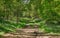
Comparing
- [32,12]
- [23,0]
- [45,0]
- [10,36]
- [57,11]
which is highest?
[32,12]

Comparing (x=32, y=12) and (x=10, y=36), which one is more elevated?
(x=32, y=12)

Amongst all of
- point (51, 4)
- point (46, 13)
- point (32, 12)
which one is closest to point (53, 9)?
point (51, 4)

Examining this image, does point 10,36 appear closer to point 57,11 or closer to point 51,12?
point 57,11

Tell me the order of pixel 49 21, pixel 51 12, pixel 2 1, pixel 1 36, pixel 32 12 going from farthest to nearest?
pixel 32 12
pixel 49 21
pixel 51 12
pixel 2 1
pixel 1 36

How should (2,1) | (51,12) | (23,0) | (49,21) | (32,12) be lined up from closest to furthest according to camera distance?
(2,1), (51,12), (49,21), (23,0), (32,12)

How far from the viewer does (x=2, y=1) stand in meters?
14.1

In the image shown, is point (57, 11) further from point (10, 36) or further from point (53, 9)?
point (10, 36)

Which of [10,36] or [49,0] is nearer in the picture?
[10,36]

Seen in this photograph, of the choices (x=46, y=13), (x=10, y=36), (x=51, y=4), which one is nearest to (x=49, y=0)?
(x=51, y=4)

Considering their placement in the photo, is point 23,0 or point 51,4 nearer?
point 51,4

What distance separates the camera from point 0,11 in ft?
53.4

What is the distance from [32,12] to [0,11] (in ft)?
56.5

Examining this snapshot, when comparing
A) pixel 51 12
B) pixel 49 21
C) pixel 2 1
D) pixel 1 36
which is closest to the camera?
pixel 1 36

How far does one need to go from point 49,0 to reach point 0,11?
13.4 feet
